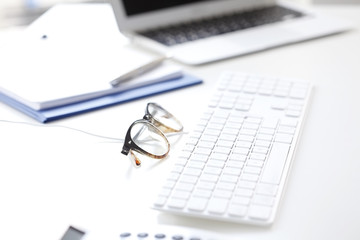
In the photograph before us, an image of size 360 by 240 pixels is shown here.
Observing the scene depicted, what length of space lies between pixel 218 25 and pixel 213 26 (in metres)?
0.01

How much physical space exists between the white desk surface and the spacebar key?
0.02 m

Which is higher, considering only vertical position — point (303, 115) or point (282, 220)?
point (303, 115)

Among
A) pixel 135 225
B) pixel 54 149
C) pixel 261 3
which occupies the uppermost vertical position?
pixel 261 3

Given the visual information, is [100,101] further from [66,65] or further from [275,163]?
[275,163]

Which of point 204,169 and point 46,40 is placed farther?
point 46,40

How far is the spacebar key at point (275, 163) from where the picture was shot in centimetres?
88

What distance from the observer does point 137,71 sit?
1209 mm

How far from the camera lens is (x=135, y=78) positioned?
1.21 m

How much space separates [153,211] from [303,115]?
0.37 meters

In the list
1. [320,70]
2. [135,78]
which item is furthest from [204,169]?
[320,70]

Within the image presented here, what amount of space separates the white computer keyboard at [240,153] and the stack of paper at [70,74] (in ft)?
0.50

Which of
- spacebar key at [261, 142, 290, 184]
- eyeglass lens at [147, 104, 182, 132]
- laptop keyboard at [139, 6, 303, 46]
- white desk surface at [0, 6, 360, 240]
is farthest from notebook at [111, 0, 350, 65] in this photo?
spacebar key at [261, 142, 290, 184]

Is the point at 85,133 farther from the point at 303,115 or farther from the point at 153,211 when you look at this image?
the point at 303,115

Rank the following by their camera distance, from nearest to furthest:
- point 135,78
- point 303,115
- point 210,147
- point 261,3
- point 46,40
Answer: point 210,147, point 303,115, point 135,78, point 46,40, point 261,3
